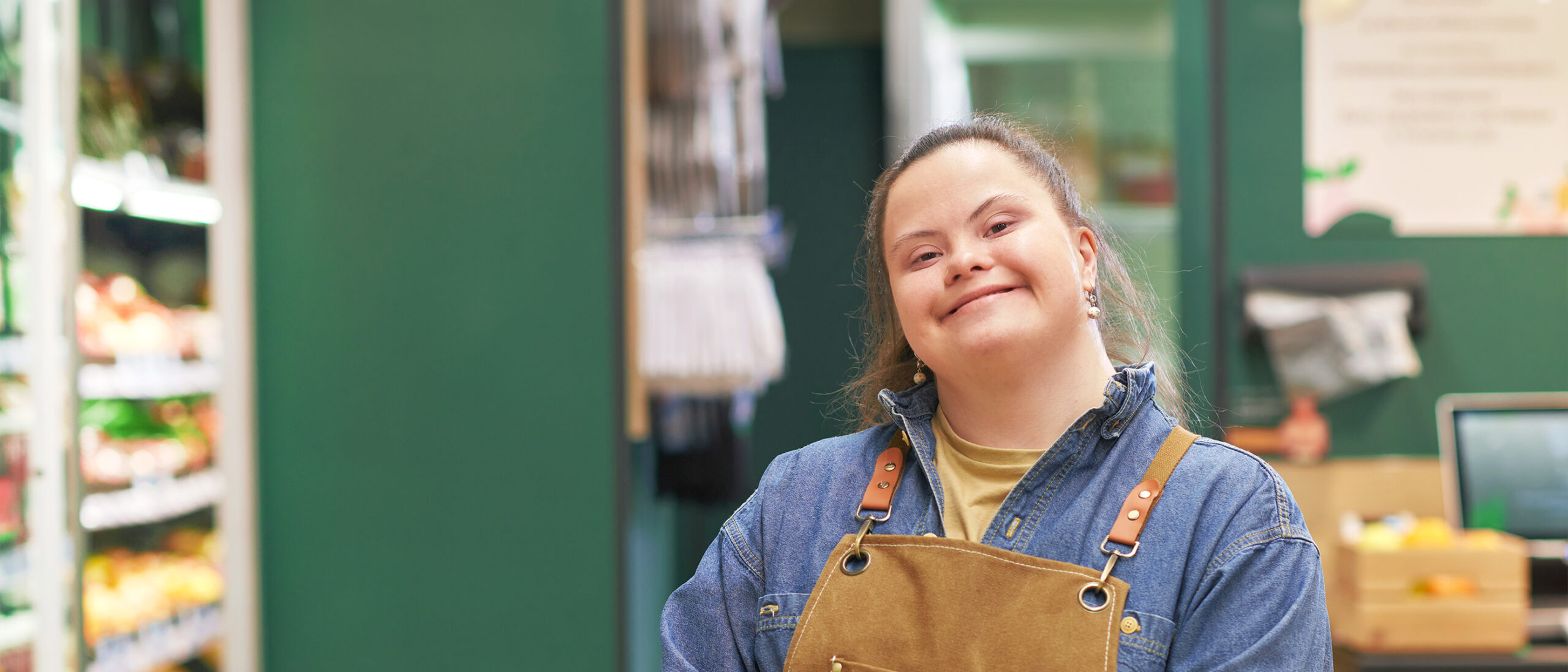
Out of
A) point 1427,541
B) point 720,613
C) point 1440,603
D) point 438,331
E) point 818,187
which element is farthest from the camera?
point 818,187

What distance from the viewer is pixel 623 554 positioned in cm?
253

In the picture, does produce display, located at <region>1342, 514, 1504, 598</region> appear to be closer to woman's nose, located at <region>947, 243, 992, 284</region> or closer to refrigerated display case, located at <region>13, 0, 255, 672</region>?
woman's nose, located at <region>947, 243, 992, 284</region>

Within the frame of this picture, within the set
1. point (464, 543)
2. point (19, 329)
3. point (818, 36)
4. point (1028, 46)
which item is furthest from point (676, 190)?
point (818, 36)

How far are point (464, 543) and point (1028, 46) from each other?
2723mm

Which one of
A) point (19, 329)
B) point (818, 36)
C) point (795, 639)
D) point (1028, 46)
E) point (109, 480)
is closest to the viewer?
point (795, 639)

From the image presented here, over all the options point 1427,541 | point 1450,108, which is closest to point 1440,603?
point 1427,541

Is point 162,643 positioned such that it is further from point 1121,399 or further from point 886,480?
point 1121,399

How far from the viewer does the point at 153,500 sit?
244 centimetres

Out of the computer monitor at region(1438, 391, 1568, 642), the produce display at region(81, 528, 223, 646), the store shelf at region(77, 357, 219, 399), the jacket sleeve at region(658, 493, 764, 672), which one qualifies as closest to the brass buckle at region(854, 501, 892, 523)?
the jacket sleeve at region(658, 493, 764, 672)

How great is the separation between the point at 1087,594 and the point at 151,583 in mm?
2524

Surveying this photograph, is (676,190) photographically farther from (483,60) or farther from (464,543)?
(464,543)

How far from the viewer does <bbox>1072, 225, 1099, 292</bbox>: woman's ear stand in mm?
1056

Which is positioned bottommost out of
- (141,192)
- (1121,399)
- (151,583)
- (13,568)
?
(151,583)

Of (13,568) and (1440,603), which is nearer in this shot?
(13,568)
